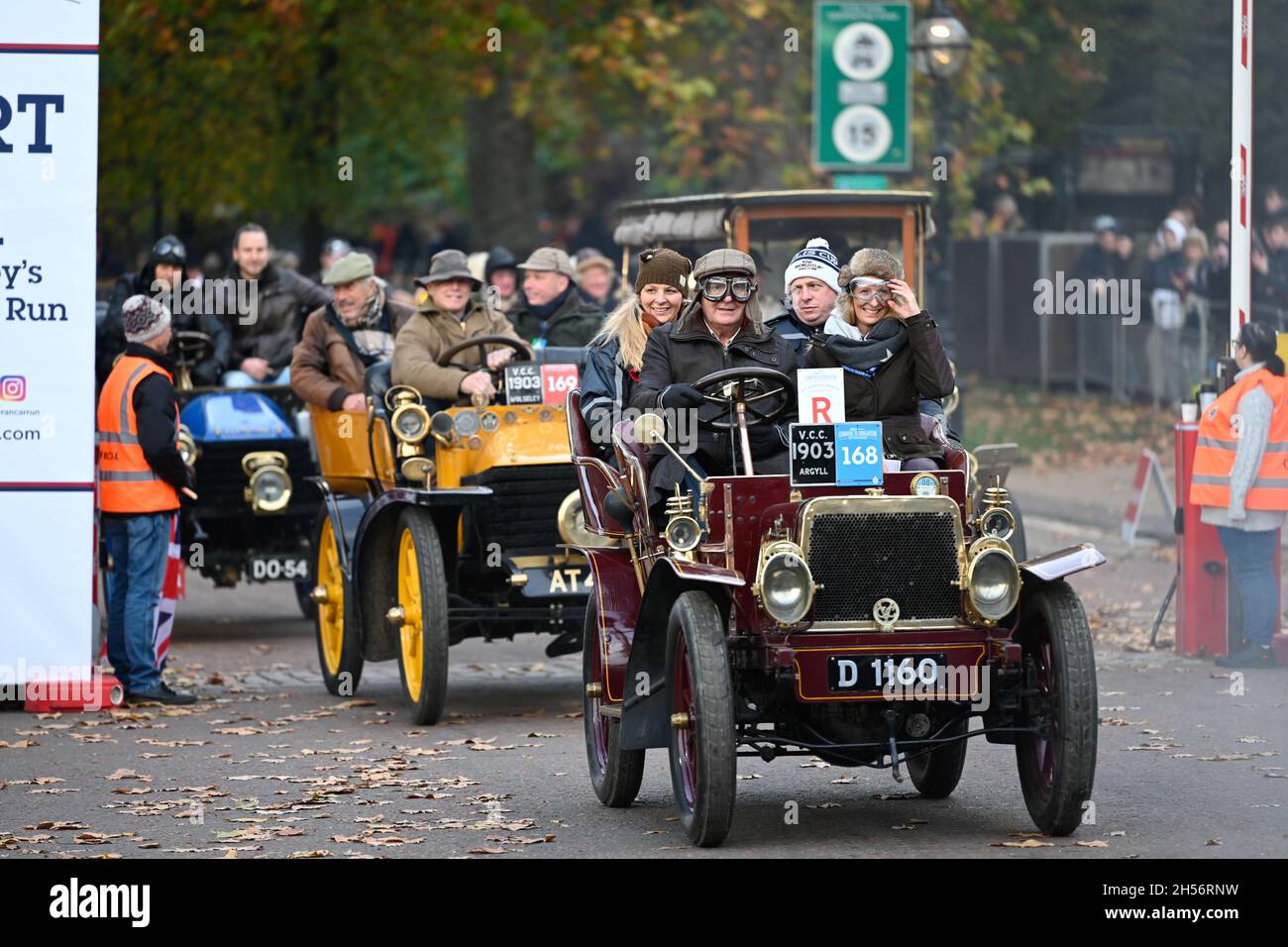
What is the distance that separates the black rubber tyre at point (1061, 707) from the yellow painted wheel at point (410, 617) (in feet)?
12.6

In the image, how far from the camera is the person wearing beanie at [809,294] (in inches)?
379

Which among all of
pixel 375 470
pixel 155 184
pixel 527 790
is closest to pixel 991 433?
pixel 155 184

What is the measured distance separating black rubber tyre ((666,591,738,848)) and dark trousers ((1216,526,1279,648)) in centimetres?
563

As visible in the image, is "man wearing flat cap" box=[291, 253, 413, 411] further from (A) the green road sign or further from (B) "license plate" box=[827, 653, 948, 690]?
(A) the green road sign

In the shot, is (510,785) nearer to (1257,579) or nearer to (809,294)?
(809,294)

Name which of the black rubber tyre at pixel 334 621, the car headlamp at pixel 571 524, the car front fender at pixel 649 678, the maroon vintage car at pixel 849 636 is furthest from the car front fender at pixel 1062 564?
the black rubber tyre at pixel 334 621

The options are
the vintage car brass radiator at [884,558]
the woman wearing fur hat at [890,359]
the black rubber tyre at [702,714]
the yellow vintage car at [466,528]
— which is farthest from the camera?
the yellow vintage car at [466,528]

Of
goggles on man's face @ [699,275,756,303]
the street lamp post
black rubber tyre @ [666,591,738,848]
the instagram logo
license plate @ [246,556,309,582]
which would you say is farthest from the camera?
the street lamp post

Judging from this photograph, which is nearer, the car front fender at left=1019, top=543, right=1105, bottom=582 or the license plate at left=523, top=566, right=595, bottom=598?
the car front fender at left=1019, top=543, right=1105, bottom=582

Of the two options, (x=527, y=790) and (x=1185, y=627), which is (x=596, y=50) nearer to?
(x=1185, y=627)

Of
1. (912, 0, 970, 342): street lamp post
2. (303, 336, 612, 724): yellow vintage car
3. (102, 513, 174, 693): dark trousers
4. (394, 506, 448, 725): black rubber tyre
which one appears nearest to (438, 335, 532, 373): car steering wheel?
(303, 336, 612, 724): yellow vintage car

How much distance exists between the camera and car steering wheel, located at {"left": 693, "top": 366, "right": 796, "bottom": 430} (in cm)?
827

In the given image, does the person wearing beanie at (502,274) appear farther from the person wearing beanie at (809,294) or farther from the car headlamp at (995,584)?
the car headlamp at (995,584)

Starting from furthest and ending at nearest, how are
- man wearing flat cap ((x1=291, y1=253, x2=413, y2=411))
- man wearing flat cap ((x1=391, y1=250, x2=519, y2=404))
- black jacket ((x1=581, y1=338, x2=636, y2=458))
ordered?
man wearing flat cap ((x1=291, y1=253, x2=413, y2=411)), man wearing flat cap ((x1=391, y1=250, x2=519, y2=404)), black jacket ((x1=581, y1=338, x2=636, y2=458))
